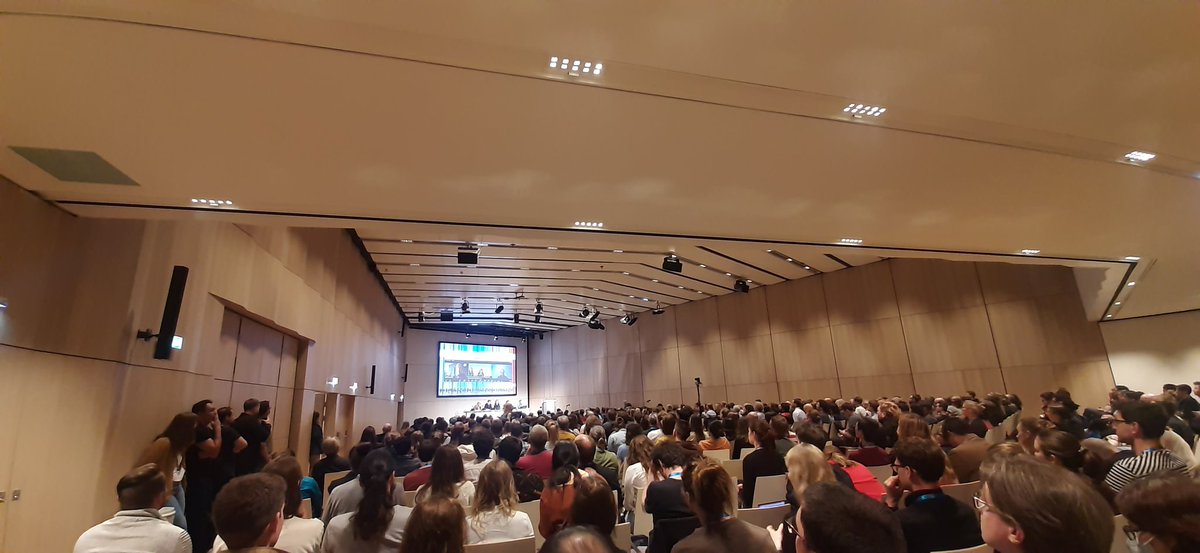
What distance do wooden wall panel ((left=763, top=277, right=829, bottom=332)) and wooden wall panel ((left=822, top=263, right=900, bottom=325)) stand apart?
0.27 m

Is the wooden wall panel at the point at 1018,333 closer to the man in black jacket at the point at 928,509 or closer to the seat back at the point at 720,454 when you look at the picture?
the seat back at the point at 720,454

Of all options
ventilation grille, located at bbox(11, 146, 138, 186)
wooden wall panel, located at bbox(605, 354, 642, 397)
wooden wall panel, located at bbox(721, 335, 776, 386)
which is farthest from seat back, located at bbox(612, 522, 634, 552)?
wooden wall panel, located at bbox(605, 354, 642, 397)

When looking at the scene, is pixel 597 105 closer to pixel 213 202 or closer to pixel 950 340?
pixel 213 202

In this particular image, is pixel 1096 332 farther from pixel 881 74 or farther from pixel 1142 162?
pixel 881 74

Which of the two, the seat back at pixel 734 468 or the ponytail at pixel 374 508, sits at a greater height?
the ponytail at pixel 374 508

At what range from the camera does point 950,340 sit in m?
12.8

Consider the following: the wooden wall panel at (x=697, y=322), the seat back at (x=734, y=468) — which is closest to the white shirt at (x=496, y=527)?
the seat back at (x=734, y=468)

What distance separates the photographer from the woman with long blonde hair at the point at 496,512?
2.87 m

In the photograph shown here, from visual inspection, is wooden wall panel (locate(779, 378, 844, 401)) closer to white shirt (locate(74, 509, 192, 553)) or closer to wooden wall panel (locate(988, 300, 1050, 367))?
wooden wall panel (locate(988, 300, 1050, 367))

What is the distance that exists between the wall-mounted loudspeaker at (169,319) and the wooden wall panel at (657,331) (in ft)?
53.0

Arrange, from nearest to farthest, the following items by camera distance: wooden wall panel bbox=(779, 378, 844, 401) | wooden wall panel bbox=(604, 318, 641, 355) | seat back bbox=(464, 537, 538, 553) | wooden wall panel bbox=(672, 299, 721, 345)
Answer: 1. seat back bbox=(464, 537, 538, 553)
2. wooden wall panel bbox=(779, 378, 844, 401)
3. wooden wall panel bbox=(672, 299, 721, 345)
4. wooden wall panel bbox=(604, 318, 641, 355)

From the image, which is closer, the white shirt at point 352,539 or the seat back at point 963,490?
the white shirt at point 352,539

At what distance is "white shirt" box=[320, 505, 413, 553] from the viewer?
2.54 metres

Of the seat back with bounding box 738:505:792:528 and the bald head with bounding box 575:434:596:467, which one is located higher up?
the bald head with bounding box 575:434:596:467
